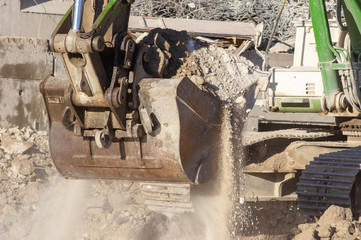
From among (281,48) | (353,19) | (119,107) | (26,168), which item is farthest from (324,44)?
(281,48)

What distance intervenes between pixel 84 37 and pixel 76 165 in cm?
100

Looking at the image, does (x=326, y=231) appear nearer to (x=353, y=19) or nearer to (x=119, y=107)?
(x=353, y=19)

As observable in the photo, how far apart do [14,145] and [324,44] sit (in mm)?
4915

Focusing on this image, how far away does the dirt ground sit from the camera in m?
4.57

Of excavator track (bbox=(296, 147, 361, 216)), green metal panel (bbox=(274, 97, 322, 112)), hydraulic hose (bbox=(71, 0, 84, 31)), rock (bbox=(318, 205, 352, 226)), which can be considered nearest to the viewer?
hydraulic hose (bbox=(71, 0, 84, 31))

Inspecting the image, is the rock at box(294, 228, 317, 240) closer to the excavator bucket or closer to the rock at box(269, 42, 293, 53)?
the excavator bucket

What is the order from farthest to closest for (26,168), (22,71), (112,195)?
1. (22,71)
2. (26,168)
3. (112,195)

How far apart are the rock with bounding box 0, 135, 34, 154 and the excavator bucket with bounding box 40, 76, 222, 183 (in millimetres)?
4300

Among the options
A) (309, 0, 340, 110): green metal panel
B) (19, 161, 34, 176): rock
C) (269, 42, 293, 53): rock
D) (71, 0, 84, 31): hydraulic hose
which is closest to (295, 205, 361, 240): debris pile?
(309, 0, 340, 110): green metal panel

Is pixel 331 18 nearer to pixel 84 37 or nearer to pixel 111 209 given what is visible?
pixel 111 209

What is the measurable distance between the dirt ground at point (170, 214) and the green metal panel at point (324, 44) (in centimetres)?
58

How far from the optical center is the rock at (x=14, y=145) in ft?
28.1

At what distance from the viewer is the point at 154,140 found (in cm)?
414

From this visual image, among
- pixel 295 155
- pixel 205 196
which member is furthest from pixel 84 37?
pixel 295 155
